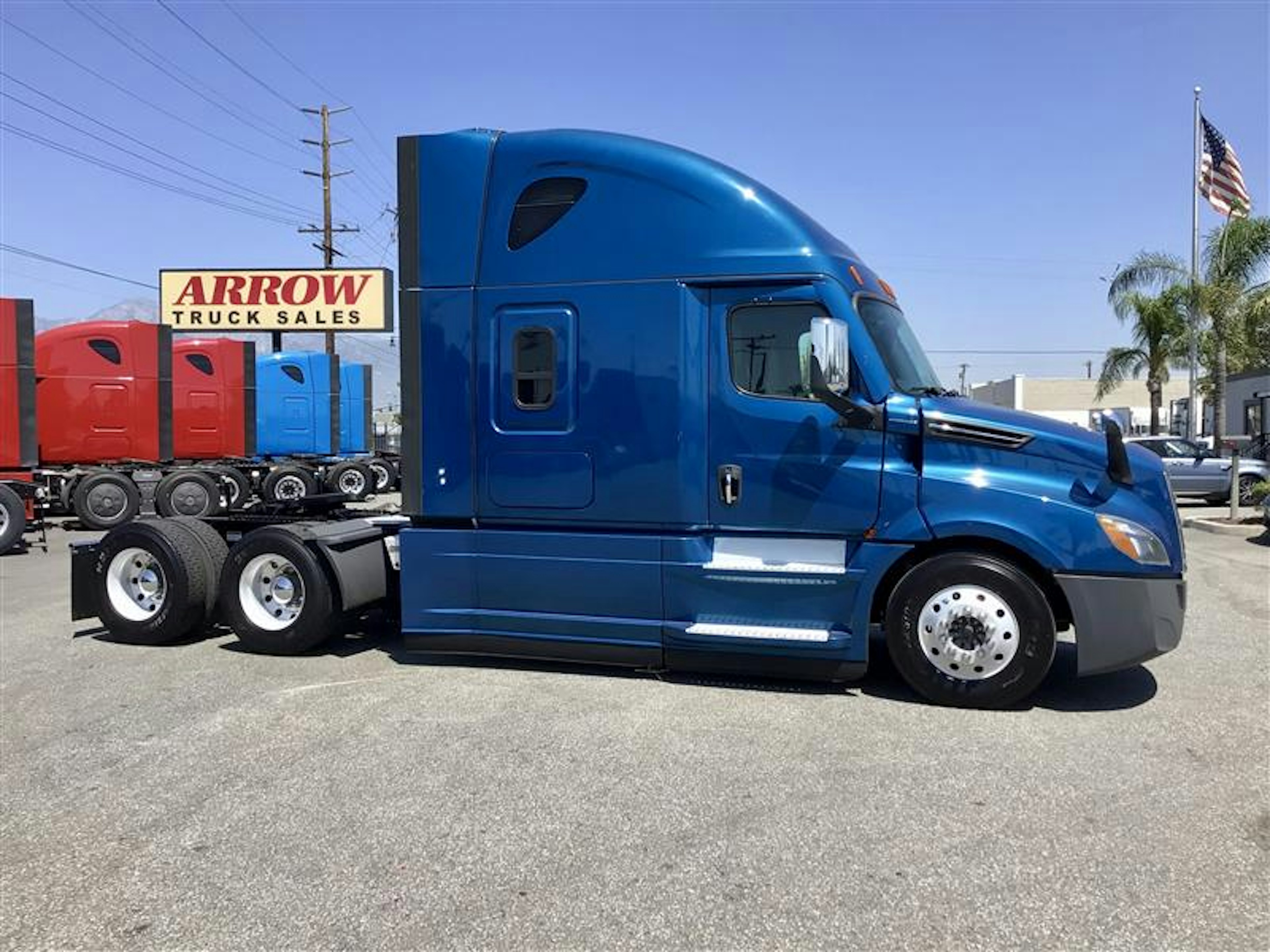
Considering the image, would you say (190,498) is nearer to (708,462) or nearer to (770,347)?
(708,462)

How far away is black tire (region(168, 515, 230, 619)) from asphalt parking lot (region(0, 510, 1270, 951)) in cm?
97

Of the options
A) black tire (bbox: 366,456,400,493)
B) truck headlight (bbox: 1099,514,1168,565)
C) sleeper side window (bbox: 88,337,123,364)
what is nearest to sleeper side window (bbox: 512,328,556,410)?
truck headlight (bbox: 1099,514,1168,565)

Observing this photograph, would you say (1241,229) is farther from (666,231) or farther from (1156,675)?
(666,231)

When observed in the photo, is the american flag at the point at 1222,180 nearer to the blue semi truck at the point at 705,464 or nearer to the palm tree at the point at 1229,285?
the palm tree at the point at 1229,285

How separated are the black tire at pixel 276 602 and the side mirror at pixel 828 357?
3.61m

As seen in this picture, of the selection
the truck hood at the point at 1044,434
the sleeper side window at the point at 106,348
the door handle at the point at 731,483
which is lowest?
the door handle at the point at 731,483

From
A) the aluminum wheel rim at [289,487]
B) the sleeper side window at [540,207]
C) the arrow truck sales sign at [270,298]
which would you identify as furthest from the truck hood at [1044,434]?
the arrow truck sales sign at [270,298]

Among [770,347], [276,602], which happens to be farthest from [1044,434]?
[276,602]

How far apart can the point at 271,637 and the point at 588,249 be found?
11.6ft

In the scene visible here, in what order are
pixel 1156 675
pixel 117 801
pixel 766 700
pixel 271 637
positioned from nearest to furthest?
pixel 117 801
pixel 766 700
pixel 1156 675
pixel 271 637

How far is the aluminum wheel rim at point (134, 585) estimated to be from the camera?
709cm

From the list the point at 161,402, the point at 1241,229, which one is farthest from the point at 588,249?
the point at 1241,229

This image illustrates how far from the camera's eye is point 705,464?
5.55 metres

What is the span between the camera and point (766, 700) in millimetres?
5438
